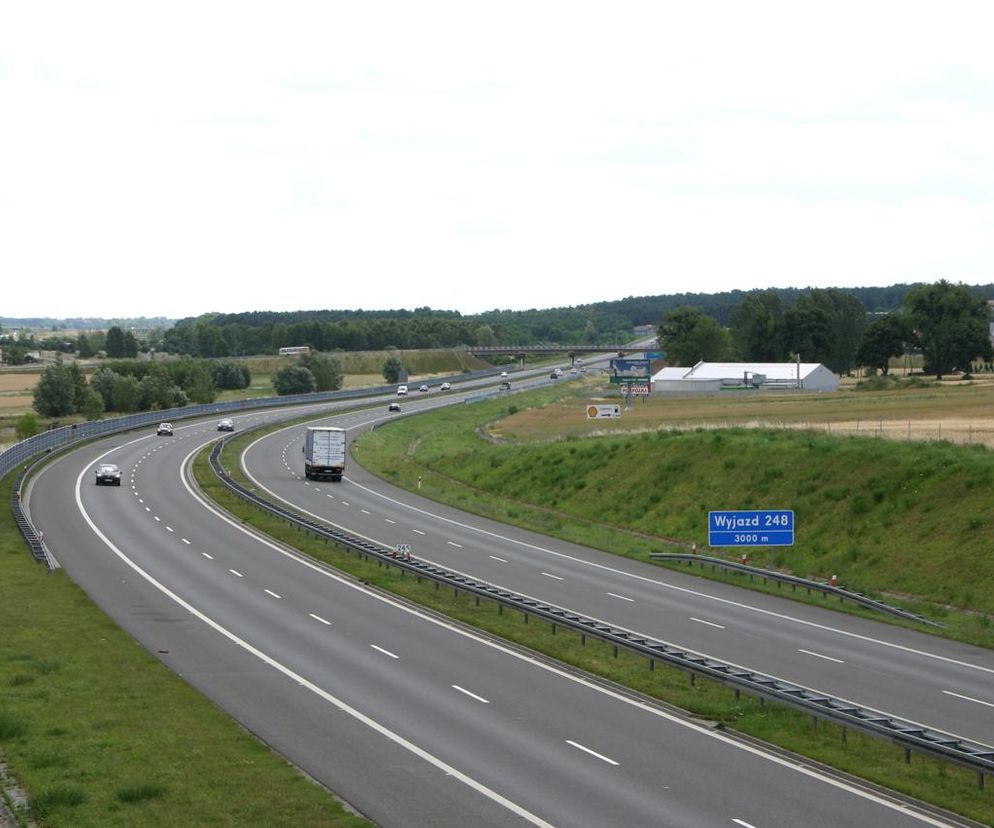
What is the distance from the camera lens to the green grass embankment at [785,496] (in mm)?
46969

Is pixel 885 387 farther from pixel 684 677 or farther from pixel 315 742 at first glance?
pixel 315 742

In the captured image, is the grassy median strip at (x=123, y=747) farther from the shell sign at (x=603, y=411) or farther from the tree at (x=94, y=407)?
the tree at (x=94, y=407)

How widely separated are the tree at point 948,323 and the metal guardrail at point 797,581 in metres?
111

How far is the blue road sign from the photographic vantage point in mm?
47312

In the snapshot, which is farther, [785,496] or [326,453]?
[326,453]

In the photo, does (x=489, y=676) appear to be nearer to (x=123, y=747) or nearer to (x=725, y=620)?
(x=123, y=747)

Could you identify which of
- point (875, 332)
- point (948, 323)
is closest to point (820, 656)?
point (948, 323)

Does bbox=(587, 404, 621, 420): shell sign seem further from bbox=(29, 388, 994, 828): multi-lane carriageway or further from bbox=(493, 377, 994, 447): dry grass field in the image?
bbox=(29, 388, 994, 828): multi-lane carriageway

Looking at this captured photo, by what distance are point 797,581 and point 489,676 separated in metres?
18.1

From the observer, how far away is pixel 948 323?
15712 centimetres

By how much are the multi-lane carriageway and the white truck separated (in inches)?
865

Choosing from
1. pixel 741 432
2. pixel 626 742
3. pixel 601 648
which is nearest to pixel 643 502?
pixel 741 432

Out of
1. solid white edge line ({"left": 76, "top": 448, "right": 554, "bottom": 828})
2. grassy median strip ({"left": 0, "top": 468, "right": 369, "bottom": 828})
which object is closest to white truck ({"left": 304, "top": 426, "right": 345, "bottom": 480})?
solid white edge line ({"left": 76, "top": 448, "right": 554, "bottom": 828})

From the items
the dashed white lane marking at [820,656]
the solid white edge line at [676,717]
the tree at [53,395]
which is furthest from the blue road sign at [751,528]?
the tree at [53,395]
